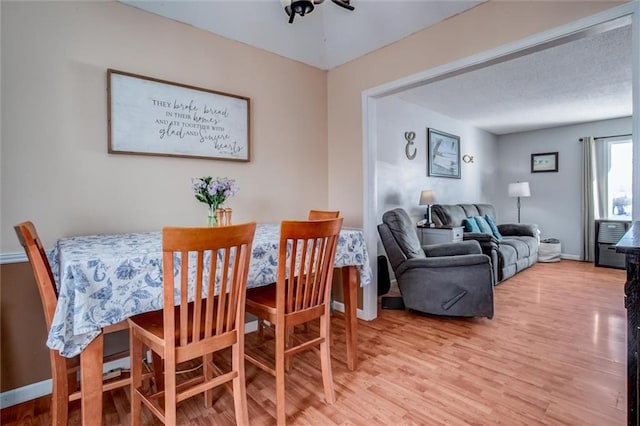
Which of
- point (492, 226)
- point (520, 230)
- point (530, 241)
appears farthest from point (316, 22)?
point (520, 230)

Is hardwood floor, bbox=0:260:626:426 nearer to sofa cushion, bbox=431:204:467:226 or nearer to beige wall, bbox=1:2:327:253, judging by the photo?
beige wall, bbox=1:2:327:253

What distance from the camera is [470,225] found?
452cm

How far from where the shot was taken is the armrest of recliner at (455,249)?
10.5 ft

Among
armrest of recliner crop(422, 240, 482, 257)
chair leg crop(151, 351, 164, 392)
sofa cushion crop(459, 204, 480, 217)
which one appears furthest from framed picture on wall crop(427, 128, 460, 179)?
chair leg crop(151, 351, 164, 392)

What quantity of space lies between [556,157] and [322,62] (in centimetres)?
502

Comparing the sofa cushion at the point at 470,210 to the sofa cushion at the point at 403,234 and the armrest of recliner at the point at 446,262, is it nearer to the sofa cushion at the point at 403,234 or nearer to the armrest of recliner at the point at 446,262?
the sofa cushion at the point at 403,234

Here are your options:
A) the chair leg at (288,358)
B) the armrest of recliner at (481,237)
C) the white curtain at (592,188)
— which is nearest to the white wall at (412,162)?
the armrest of recliner at (481,237)

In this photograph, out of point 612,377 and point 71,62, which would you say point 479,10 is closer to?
point 612,377

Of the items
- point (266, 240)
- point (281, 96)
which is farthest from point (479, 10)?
point (266, 240)

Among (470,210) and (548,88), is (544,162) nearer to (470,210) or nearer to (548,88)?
(470,210)

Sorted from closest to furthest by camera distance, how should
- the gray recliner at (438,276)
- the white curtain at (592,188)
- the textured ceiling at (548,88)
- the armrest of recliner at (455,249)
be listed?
the gray recliner at (438,276) → the textured ceiling at (548,88) → the armrest of recliner at (455,249) → the white curtain at (592,188)

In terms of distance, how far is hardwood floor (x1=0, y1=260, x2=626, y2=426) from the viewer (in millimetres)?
1624

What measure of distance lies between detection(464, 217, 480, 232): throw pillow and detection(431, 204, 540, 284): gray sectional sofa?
46mm

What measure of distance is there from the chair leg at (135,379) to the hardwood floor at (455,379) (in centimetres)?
22
